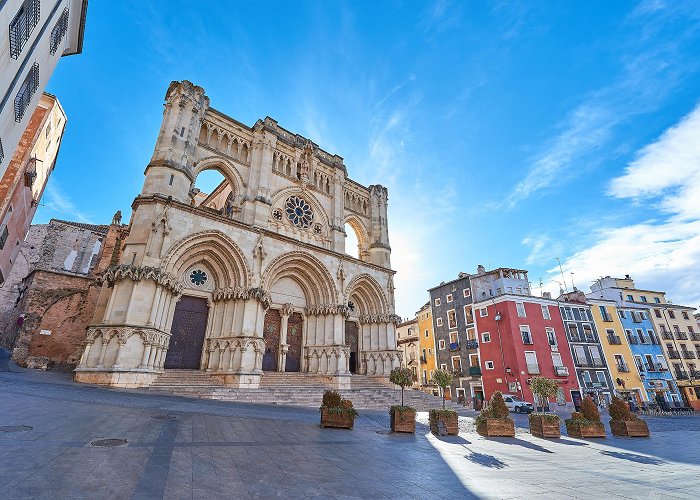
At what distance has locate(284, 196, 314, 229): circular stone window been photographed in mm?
23062

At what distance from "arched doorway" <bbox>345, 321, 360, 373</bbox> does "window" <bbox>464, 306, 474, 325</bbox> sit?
14086 mm

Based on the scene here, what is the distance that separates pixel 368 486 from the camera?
424 centimetres

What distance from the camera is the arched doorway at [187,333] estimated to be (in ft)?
53.2

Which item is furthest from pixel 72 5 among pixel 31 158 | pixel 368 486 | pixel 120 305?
pixel 368 486

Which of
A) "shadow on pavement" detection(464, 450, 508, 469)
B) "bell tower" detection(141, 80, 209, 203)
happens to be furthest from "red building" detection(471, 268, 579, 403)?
"bell tower" detection(141, 80, 209, 203)

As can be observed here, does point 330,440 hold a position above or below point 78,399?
below

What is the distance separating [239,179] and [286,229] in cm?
449

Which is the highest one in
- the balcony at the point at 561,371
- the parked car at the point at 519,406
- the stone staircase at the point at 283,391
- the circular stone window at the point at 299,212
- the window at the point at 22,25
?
the circular stone window at the point at 299,212

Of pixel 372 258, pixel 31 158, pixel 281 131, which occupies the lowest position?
pixel 372 258

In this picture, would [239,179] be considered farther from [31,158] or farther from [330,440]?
[330,440]

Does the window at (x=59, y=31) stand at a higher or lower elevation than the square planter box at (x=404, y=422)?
higher

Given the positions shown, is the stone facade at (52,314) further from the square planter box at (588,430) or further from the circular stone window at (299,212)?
the square planter box at (588,430)

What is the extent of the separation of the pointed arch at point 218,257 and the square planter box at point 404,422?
35.9 ft

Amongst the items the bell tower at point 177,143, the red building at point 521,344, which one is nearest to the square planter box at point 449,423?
the bell tower at point 177,143
